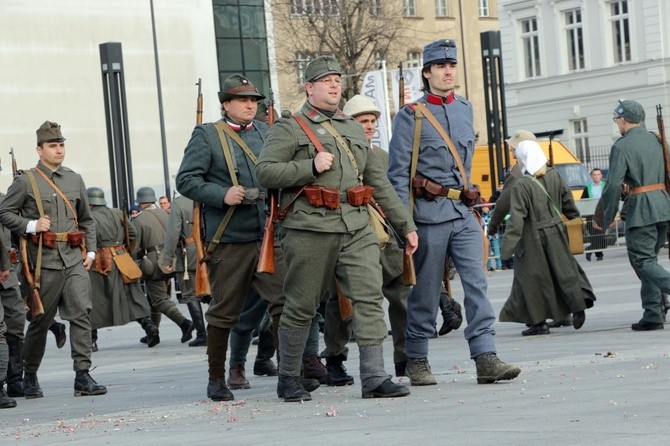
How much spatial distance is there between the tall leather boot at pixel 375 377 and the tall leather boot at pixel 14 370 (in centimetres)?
377

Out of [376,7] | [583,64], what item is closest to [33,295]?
[376,7]

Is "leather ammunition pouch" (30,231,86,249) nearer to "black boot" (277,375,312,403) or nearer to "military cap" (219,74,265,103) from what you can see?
"military cap" (219,74,265,103)

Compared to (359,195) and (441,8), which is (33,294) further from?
(441,8)

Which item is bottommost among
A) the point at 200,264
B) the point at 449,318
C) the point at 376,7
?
the point at 449,318

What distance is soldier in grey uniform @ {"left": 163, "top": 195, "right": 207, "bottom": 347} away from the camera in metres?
16.9

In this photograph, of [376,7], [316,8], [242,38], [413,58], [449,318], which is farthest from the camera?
[413,58]

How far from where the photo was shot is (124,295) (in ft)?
59.4

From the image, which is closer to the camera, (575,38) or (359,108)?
(359,108)

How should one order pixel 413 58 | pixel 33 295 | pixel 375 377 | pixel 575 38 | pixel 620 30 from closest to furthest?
pixel 375 377
pixel 33 295
pixel 620 30
pixel 575 38
pixel 413 58

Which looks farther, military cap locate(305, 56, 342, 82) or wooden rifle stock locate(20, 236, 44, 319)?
wooden rifle stock locate(20, 236, 44, 319)

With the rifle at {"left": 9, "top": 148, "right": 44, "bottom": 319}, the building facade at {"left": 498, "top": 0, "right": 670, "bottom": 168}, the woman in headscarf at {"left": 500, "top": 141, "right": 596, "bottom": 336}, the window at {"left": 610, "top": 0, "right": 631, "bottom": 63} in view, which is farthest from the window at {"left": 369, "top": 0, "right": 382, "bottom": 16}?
the rifle at {"left": 9, "top": 148, "right": 44, "bottom": 319}

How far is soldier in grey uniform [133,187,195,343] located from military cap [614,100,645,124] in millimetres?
6069

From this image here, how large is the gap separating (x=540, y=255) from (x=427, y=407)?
19.6ft

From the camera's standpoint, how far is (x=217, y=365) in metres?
10.4
